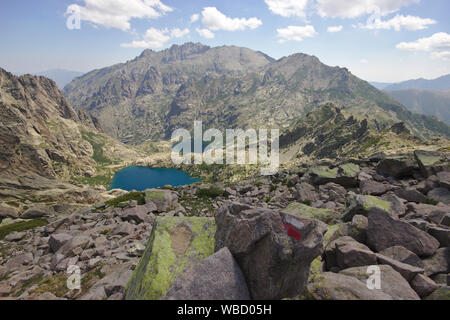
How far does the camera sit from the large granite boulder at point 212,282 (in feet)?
22.9

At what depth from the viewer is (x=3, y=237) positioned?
1159 inches

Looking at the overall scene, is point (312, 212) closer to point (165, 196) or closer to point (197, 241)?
point (197, 241)

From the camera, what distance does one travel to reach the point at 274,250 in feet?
25.6

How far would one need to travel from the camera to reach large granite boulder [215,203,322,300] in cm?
759

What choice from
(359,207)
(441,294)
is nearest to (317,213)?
(359,207)

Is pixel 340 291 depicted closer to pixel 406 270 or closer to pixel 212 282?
pixel 406 270

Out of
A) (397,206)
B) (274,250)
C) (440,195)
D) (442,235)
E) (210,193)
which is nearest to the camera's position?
(274,250)

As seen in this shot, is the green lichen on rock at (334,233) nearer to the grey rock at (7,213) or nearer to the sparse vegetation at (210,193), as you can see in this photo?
the sparse vegetation at (210,193)

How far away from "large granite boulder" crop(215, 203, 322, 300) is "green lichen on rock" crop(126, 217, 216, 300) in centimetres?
213

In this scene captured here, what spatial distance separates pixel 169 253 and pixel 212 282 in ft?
9.81

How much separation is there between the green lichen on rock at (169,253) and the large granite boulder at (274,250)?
213 cm

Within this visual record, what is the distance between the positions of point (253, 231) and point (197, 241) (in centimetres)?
362

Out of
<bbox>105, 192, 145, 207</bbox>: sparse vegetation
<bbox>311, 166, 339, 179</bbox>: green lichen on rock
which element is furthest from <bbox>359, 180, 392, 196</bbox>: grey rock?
<bbox>105, 192, 145, 207</bbox>: sparse vegetation
